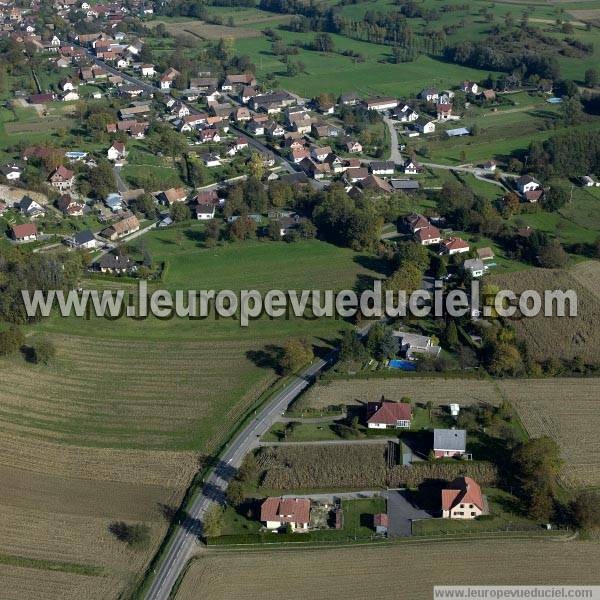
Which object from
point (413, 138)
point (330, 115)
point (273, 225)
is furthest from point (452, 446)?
point (330, 115)

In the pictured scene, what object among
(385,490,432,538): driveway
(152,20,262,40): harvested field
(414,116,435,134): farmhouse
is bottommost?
(385,490,432,538): driveway

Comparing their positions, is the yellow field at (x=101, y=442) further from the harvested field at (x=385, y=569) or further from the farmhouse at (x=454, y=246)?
the farmhouse at (x=454, y=246)

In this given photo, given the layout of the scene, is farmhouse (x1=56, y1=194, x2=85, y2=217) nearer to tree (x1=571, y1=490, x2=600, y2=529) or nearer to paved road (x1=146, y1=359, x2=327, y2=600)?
paved road (x1=146, y1=359, x2=327, y2=600)

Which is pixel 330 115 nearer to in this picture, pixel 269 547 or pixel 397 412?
pixel 397 412

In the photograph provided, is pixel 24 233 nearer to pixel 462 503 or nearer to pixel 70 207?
pixel 70 207

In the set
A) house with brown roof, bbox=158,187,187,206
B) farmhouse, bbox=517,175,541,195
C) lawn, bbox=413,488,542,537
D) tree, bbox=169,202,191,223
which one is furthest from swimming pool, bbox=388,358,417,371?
house with brown roof, bbox=158,187,187,206

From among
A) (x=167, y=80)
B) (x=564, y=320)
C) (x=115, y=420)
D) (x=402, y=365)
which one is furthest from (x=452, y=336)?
(x=167, y=80)
